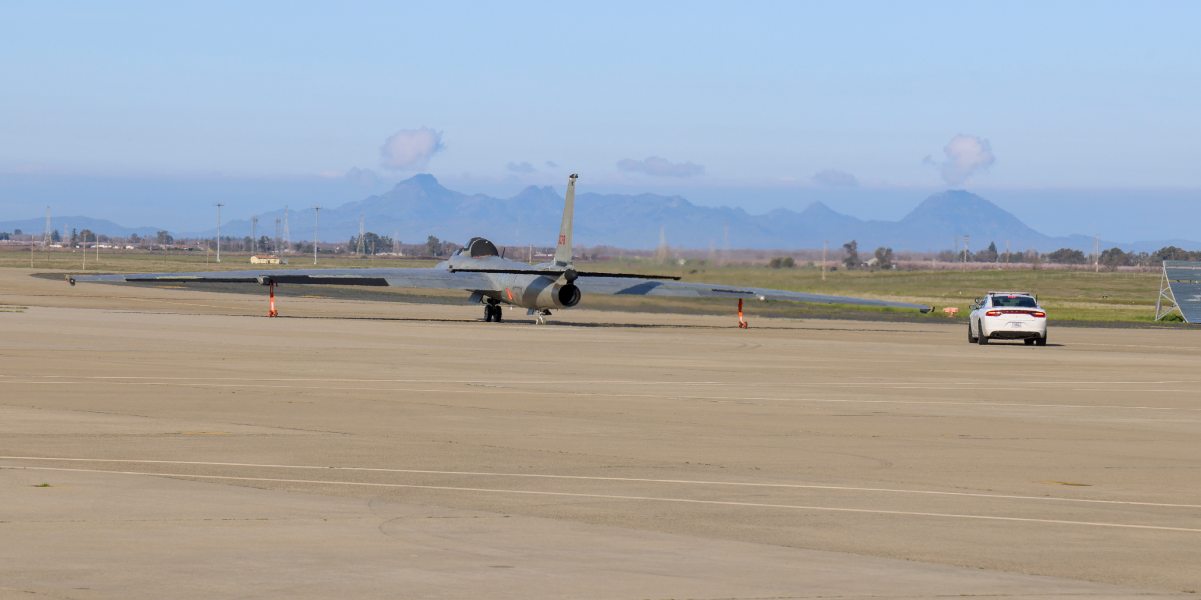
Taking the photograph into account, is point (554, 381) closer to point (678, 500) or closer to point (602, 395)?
point (602, 395)

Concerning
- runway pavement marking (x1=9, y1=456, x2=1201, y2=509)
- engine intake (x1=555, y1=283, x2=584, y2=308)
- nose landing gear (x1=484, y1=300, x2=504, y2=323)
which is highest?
engine intake (x1=555, y1=283, x2=584, y2=308)

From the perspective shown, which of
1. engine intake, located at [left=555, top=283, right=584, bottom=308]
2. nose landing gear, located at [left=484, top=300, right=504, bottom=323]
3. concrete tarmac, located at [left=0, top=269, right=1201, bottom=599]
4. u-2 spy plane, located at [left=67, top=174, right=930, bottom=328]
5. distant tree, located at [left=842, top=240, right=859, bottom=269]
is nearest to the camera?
concrete tarmac, located at [left=0, top=269, right=1201, bottom=599]

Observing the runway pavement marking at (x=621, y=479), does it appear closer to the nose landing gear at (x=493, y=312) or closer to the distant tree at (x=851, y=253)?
the nose landing gear at (x=493, y=312)

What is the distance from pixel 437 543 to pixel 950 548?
11.9ft

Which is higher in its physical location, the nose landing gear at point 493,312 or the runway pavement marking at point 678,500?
the runway pavement marking at point 678,500

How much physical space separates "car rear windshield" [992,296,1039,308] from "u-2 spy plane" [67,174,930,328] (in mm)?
3892

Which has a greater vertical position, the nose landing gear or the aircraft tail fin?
the aircraft tail fin

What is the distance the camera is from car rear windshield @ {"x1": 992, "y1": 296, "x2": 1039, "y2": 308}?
50812mm

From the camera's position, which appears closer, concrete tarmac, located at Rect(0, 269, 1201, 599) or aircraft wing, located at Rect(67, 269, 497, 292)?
concrete tarmac, located at Rect(0, 269, 1201, 599)

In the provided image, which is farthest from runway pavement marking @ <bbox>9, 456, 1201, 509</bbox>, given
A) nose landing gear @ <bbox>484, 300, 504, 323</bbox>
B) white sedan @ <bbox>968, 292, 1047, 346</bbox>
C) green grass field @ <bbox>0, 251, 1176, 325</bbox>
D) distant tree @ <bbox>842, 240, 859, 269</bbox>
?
distant tree @ <bbox>842, 240, 859, 269</bbox>

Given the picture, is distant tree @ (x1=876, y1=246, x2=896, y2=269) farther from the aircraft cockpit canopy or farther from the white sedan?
the white sedan

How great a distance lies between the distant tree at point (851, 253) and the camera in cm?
9006

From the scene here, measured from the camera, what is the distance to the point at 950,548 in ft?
38.7

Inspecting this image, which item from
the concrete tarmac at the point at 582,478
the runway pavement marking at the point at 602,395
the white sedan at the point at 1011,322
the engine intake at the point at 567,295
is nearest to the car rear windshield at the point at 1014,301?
the white sedan at the point at 1011,322
